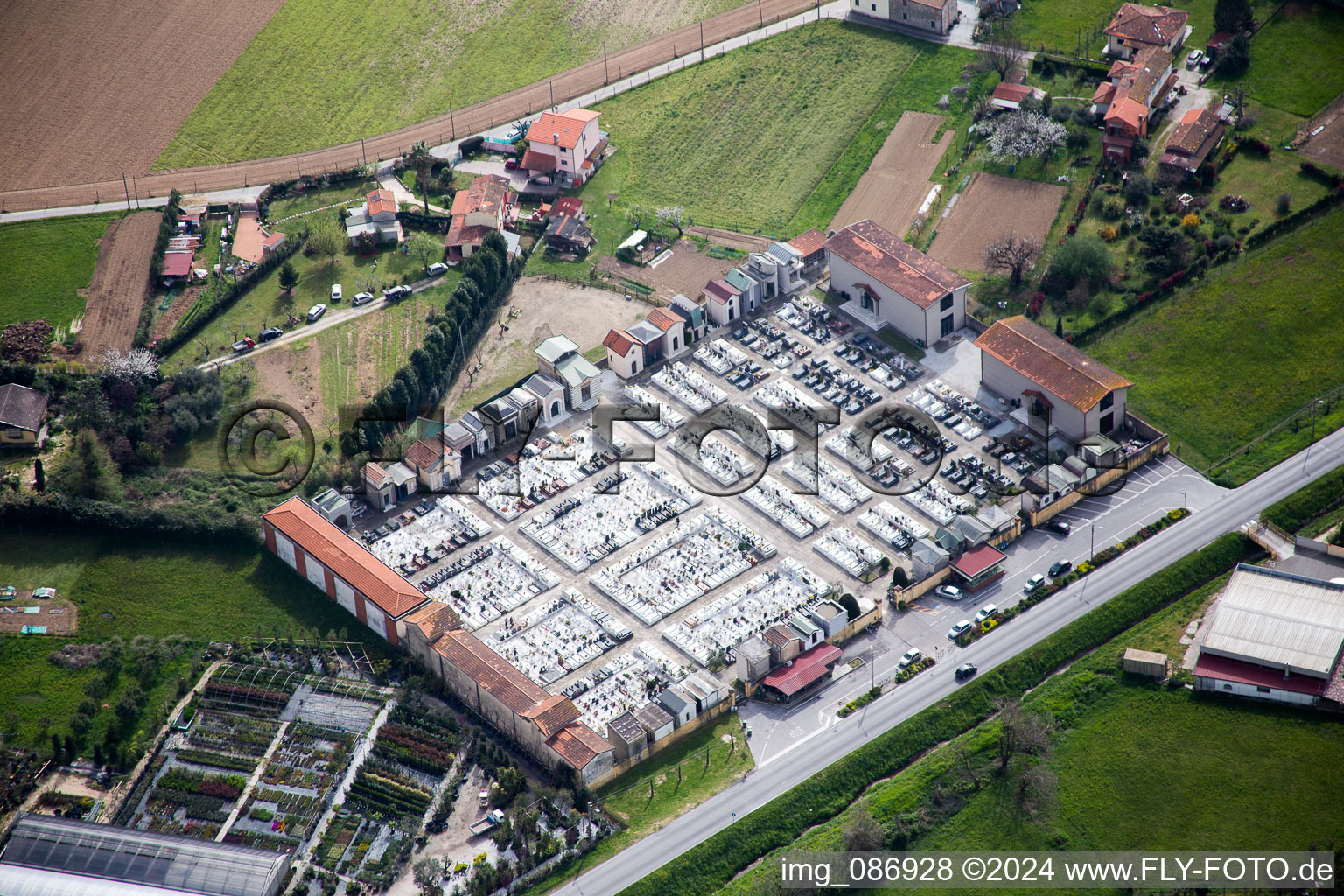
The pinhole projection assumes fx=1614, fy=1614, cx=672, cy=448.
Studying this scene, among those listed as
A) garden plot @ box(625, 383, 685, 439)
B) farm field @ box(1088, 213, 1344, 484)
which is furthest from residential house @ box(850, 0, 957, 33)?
garden plot @ box(625, 383, 685, 439)

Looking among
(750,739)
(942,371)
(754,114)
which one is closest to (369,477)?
(750,739)

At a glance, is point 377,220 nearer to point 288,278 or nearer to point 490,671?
point 288,278

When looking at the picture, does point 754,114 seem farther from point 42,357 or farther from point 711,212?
point 42,357

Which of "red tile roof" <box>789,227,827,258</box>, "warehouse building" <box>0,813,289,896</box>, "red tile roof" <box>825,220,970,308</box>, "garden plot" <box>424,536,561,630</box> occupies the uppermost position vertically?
"red tile roof" <box>825,220,970,308</box>

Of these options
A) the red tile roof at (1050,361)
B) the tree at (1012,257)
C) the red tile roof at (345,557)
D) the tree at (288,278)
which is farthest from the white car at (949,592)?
the tree at (288,278)

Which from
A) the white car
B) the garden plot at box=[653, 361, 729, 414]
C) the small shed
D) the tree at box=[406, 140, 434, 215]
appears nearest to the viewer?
the small shed

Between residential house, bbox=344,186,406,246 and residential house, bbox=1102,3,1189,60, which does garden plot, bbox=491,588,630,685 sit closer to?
residential house, bbox=344,186,406,246
